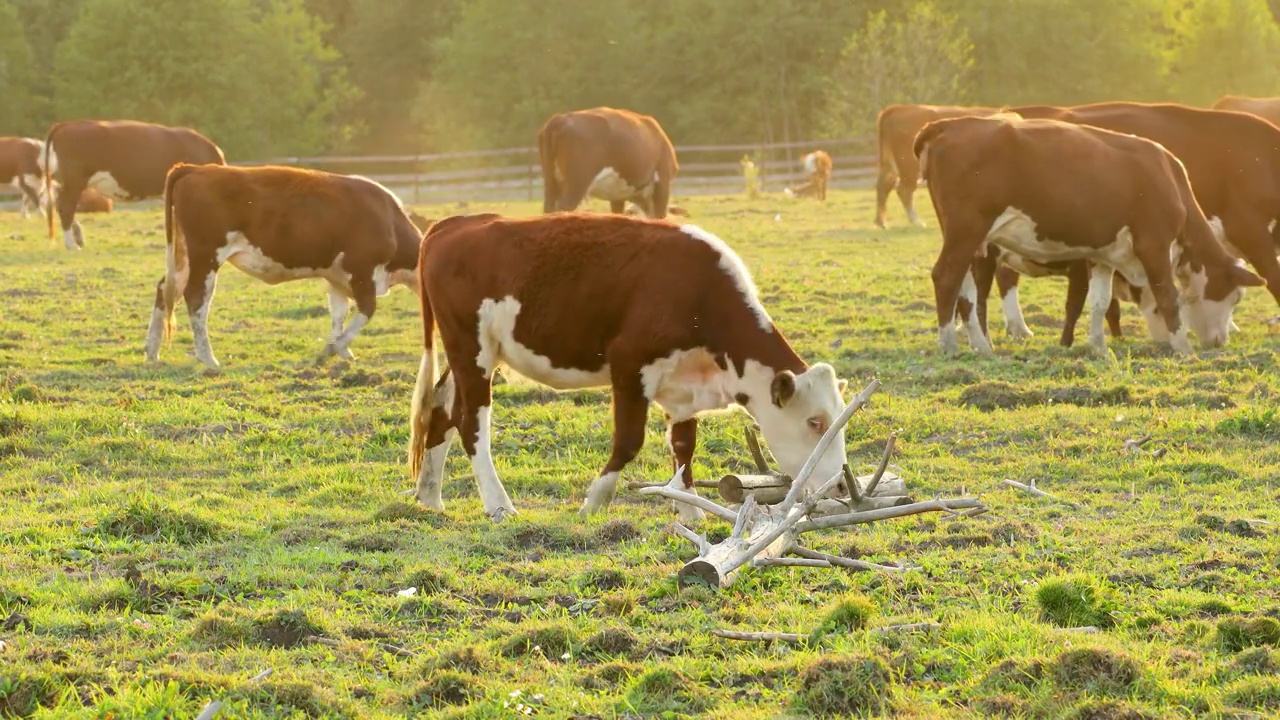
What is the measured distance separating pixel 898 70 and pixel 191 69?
25.9 metres

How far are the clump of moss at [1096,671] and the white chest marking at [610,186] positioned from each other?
17903mm

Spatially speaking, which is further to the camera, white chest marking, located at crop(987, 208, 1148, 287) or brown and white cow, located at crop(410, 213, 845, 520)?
white chest marking, located at crop(987, 208, 1148, 287)

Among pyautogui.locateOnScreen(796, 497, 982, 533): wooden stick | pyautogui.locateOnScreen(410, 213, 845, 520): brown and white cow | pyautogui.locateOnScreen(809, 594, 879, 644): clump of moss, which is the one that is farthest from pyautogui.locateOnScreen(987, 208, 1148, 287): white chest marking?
pyautogui.locateOnScreen(809, 594, 879, 644): clump of moss

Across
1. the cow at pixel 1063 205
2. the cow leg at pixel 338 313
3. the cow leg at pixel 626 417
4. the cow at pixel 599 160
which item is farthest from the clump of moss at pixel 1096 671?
the cow at pixel 599 160

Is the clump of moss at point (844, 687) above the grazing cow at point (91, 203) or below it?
above

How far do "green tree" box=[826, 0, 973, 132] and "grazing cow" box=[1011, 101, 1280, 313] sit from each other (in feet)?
107

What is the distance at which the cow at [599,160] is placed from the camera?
22.4 meters

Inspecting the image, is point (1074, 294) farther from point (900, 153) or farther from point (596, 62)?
point (596, 62)

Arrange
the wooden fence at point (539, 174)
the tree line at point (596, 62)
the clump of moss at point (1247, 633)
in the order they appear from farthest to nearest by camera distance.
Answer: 1. the tree line at point (596, 62)
2. the wooden fence at point (539, 174)
3. the clump of moss at point (1247, 633)

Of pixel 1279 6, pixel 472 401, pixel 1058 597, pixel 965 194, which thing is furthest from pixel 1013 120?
pixel 1279 6

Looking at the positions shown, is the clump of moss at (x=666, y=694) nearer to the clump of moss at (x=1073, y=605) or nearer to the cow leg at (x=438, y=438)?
the clump of moss at (x=1073, y=605)

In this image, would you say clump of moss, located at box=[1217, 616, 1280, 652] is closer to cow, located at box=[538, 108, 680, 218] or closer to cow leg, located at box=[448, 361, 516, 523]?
cow leg, located at box=[448, 361, 516, 523]

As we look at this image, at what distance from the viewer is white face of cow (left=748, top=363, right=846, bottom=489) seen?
7461 millimetres

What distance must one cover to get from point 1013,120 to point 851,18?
160 ft
